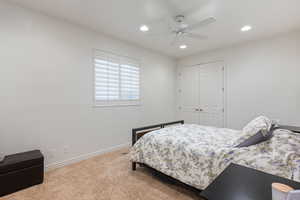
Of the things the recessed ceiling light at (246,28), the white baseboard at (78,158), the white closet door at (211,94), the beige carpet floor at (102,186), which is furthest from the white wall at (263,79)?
the white baseboard at (78,158)

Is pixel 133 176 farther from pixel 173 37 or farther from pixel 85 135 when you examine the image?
pixel 173 37

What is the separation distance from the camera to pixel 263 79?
352 cm

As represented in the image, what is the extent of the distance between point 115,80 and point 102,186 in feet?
7.27

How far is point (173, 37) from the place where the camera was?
3.48m

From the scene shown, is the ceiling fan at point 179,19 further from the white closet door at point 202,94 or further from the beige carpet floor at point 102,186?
the beige carpet floor at point 102,186

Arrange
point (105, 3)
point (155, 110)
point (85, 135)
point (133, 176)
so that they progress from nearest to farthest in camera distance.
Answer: point (105, 3), point (133, 176), point (85, 135), point (155, 110)

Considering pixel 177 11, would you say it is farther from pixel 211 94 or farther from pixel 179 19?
pixel 211 94

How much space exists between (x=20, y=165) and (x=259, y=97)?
4.79m

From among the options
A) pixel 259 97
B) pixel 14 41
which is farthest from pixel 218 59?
pixel 14 41

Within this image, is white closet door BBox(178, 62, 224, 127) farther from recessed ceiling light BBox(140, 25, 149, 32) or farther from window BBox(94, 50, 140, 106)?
recessed ceiling light BBox(140, 25, 149, 32)

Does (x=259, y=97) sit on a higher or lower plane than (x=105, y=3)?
lower

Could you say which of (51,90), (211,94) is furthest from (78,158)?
(211,94)

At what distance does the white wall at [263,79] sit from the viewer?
3.15 m

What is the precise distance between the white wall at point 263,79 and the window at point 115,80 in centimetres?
246
